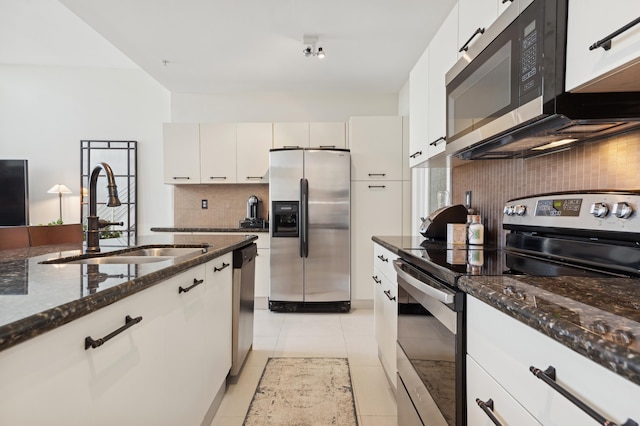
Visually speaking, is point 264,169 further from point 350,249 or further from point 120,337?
point 120,337

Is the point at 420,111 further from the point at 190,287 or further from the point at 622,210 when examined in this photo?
the point at 190,287

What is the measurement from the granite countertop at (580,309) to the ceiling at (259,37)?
2.31 metres

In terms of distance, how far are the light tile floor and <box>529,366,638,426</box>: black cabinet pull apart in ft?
4.55

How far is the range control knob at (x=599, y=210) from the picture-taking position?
1.03 meters

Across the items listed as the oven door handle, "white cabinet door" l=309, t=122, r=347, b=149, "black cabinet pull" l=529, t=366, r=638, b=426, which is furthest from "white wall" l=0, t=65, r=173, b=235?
"black cabinet pull" l=529, t=366, r=638, b=426

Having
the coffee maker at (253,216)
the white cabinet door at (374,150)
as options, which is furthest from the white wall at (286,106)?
the coffee maker at (253,216)

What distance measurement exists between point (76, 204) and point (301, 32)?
13.4 feet

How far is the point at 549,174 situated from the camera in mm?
1498

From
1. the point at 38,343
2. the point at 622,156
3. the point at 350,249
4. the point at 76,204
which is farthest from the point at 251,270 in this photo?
the point at 76,204

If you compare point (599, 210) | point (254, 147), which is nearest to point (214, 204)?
point (254, 147)

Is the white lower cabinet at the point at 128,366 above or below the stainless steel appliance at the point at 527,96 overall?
below

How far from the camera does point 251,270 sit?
8.09ft

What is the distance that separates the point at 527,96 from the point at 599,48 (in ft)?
0.88

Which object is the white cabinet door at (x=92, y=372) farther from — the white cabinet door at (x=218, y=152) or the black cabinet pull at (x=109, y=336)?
the white cabinet door at (x=218, y=152)
